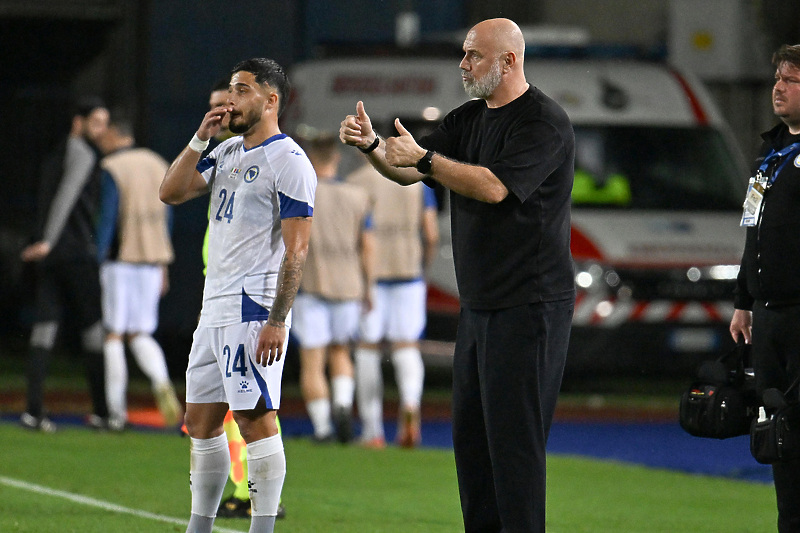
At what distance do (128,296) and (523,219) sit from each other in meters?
6.73

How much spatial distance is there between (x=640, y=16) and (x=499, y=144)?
16.7 meters

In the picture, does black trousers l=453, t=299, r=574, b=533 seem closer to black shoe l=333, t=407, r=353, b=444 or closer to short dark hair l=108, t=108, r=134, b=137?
black shoe l=333, t=407, r=353, b=444

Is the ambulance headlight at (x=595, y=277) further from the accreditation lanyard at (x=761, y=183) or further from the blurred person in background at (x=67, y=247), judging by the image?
the accreditation lanyard at (x=761, y=183)

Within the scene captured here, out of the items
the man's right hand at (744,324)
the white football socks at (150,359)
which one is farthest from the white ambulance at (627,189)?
the man's right hand at (744,324)

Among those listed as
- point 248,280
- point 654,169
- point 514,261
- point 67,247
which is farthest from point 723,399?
point 654,169

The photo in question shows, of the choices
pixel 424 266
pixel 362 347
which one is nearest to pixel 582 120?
pixel 424 266

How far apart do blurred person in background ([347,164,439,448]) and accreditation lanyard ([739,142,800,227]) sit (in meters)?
5.52

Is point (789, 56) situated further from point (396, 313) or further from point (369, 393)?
point (369, 393)

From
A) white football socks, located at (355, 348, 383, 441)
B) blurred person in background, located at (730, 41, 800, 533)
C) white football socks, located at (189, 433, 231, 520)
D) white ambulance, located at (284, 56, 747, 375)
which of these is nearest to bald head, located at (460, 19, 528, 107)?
blurred person in background, located at (730, 41, 800, 533)

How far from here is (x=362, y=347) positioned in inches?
461

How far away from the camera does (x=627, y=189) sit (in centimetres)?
1415

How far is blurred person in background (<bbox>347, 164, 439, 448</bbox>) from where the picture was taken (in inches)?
451

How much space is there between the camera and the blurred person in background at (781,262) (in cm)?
595

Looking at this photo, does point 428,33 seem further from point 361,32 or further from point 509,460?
point 509,460
